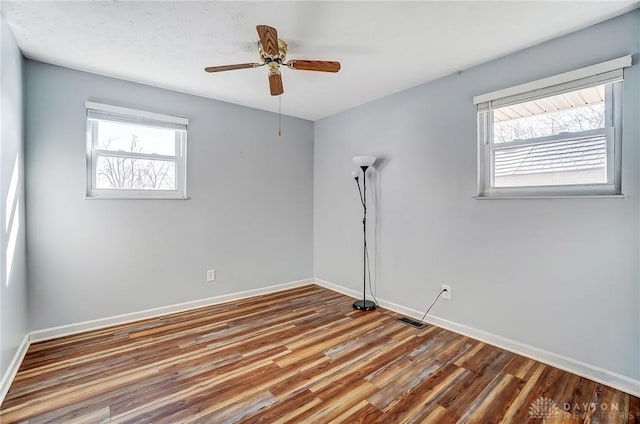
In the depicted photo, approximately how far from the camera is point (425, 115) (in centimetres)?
313

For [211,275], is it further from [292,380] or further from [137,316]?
[292,380]

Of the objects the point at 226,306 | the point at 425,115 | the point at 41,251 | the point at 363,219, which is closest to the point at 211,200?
the point at 226,306

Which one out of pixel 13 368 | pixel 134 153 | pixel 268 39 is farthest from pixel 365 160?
pixel 13 368

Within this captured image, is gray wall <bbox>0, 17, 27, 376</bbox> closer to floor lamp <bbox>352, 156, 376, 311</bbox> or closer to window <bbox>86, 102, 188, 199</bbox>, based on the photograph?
window <bbox>86, 102, 188, 199</bbox>

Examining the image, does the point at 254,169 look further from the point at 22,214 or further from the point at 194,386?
the point at 194,386

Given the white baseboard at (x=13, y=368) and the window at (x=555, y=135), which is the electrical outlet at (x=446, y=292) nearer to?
the window at (x=555, y=135)

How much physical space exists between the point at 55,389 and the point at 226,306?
1.71m

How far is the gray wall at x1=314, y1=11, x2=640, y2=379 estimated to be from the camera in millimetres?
2008

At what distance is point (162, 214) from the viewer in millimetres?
3271

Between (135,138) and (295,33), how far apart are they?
207cm

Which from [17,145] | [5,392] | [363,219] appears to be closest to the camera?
[5,392]

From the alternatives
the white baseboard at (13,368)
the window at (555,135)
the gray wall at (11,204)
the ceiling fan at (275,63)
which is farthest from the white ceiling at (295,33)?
the white baseboard at (13,368)

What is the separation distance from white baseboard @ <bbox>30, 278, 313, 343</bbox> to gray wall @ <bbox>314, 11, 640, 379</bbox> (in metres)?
1.21

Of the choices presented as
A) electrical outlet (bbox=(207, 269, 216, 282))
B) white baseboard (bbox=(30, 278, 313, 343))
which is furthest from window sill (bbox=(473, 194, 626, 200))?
electrical outlet (bbox=(207, 269, 216, 282))
